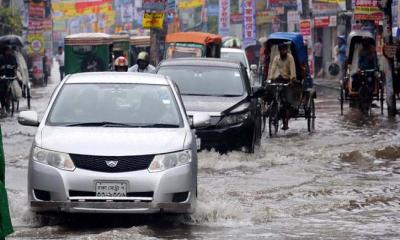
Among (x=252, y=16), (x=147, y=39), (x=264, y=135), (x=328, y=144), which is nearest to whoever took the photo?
(x=328, y=144)

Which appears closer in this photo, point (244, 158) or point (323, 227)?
point (323, 227)

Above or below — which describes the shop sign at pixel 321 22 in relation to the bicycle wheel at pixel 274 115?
above

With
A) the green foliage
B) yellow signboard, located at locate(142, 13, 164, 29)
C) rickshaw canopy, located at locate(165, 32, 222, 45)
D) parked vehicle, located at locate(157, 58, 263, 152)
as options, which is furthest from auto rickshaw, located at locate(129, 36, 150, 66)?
parked vehicle, located at locate(157, 58, 263, 152)

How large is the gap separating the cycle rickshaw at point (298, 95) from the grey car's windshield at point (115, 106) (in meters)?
9.70

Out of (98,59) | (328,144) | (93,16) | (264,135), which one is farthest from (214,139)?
(93,16)

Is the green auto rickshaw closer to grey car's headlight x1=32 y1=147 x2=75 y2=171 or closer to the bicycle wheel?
the bicycle wheel

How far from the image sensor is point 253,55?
57.3 meters

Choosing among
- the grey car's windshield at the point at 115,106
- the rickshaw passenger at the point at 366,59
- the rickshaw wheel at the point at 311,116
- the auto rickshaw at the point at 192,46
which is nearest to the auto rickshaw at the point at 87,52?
the auto rickshaw at the point at 192,46

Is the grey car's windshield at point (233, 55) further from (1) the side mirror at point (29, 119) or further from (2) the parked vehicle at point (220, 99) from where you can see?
(1) the side mirror at point (29, 119)

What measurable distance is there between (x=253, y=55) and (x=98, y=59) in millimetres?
18446

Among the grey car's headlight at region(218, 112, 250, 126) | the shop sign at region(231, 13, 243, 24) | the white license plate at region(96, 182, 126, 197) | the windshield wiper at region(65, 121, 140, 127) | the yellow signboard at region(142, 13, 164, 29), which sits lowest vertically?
the shop sign at region(231, 13, 243, 24)

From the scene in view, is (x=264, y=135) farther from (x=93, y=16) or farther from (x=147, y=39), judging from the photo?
(x=93, y=16)

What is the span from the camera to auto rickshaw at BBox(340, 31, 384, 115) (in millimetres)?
25594

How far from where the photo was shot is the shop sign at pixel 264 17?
64.8 m
